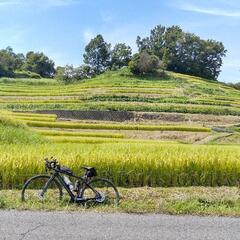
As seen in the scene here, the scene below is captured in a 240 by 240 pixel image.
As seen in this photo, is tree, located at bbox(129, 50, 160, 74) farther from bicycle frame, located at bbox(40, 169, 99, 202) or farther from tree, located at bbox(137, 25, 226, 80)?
bicycle frame, located at bbox(40, 169, 99, 202)

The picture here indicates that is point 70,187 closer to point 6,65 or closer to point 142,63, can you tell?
point 142,63

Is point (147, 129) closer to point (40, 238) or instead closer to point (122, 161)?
point (122, 161)

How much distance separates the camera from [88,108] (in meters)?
59.9

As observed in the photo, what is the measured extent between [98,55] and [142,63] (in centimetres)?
2405

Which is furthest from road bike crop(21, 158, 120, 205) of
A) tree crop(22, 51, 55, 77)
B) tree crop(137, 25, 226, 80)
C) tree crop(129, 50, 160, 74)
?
tree crop(22, 51, 55, 77)

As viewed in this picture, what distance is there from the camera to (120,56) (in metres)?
111

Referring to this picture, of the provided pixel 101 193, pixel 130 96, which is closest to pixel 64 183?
pixel 101 193

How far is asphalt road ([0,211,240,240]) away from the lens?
27.8 feet

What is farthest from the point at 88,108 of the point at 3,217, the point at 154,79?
the point at 3,217

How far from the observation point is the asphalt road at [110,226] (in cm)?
848

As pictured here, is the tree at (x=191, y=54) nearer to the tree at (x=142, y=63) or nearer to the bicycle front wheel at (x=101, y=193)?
the tree at (x=142, y=63)

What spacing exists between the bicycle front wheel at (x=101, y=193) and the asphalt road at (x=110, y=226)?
809 millimetres

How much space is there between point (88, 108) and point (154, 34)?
72.2 m

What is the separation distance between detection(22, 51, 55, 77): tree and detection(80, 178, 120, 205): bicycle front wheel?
4518 inches
